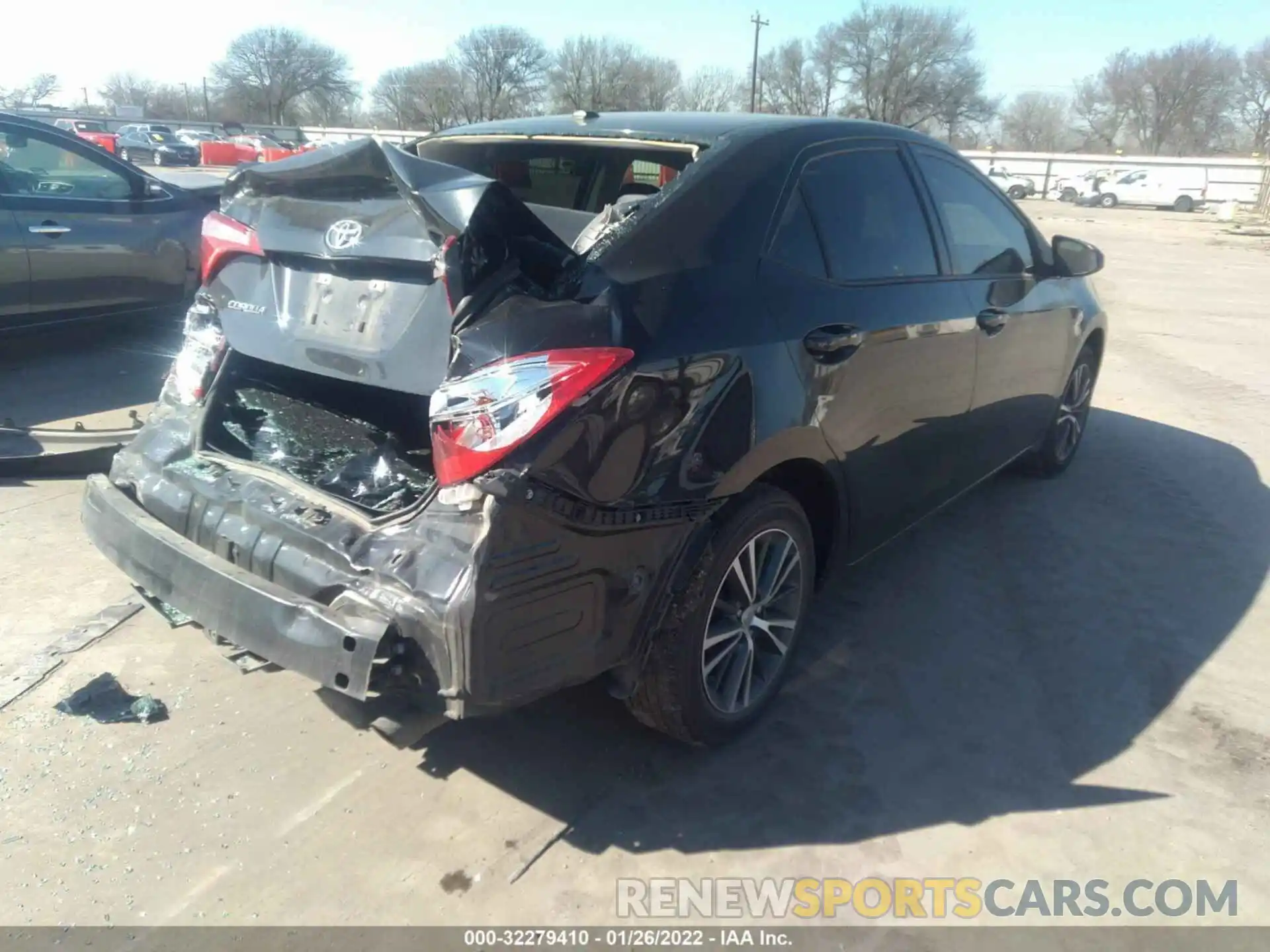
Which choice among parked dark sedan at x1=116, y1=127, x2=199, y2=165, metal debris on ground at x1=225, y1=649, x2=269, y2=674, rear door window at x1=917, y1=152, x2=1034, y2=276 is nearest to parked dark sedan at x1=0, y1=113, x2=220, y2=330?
metal debris on ground at x1=225, y1=649, x2=269, y2=674

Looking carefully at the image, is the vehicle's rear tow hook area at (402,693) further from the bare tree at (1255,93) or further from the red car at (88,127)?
the bare tree at (1255,93)

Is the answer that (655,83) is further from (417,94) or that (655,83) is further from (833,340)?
(833,340)

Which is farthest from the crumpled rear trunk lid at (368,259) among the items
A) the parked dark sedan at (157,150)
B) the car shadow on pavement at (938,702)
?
the parked dark sedan at (157,150)

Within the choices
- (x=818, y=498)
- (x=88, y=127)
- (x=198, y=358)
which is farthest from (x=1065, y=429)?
(x=88, y=127)

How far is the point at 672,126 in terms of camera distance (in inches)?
127

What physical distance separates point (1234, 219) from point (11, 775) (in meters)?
40.3

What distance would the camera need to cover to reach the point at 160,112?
84.6 metres

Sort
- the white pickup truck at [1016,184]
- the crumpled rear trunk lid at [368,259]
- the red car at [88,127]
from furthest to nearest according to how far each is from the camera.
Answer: the white pickup truck at [1016,184]
the red car at [88,127]
the crumpled rear trunk lid at [368,259]

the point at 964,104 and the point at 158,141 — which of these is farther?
the point at 964,104

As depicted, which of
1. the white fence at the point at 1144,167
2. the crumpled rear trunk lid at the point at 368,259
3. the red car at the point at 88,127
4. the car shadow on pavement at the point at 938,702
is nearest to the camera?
the crumpled rear trunk lid at the point at 368,259

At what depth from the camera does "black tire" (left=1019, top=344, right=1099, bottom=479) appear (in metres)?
5.30

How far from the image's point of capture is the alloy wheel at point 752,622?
2.82m

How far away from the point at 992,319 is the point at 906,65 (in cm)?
6960

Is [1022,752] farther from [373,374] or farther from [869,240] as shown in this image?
[373,374]
